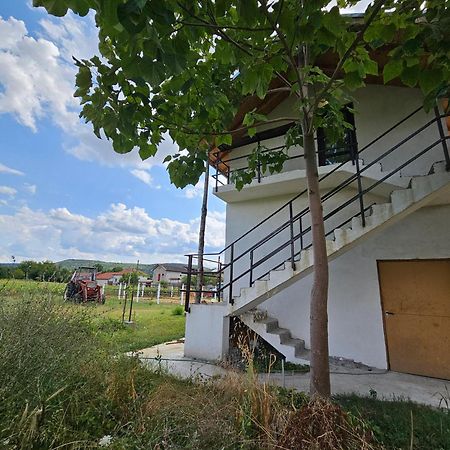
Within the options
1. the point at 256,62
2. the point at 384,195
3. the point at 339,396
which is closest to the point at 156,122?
the point at 256,62

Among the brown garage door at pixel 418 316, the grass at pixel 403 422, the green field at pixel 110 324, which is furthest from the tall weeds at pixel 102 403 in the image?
the brown garage door at pixel 418 316

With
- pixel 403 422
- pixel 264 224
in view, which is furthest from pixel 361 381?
pixel 264 224

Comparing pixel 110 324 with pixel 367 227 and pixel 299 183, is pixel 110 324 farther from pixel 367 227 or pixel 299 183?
pixel 367 227

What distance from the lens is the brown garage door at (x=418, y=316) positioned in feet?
16.4

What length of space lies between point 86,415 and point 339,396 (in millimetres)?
3072

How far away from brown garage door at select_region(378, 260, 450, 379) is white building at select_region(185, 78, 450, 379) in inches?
0.6

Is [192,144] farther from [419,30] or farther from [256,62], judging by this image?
[419,30]

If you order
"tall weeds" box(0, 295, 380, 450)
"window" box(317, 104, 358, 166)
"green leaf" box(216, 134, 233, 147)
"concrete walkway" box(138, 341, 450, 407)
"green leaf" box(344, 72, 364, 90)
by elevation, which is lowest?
"concrete walkway" box(138, 341, 450, 407)

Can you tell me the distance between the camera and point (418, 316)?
5258 millimetres

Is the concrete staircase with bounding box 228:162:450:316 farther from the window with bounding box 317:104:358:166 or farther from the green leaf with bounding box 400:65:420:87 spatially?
the green leaf with bounding box 400:65:420:87

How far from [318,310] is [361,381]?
2.78 metres

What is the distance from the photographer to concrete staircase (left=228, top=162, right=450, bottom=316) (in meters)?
4.24

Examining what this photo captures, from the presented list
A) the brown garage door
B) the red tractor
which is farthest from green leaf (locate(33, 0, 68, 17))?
the red tractor

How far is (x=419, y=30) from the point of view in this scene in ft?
7.51
